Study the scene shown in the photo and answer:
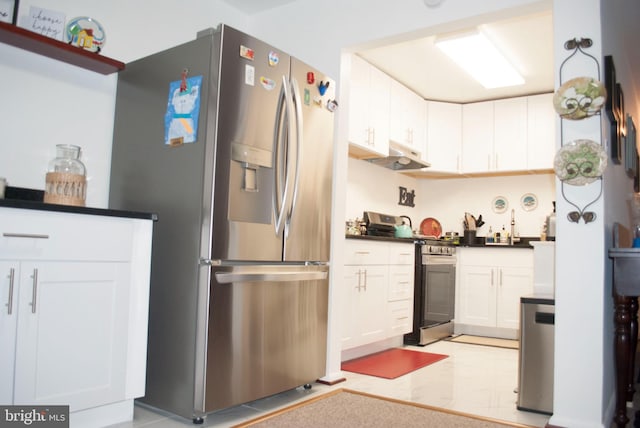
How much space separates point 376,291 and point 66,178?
8.04 ft

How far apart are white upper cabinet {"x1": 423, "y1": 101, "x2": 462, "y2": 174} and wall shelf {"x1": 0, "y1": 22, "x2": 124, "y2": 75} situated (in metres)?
3.60

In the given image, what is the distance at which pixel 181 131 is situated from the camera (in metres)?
2.35

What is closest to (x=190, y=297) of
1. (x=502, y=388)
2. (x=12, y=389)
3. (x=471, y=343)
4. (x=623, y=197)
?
(x=12, y=389)

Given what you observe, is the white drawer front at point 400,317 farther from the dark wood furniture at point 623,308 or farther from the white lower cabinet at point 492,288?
the dark wood furniture at point 623,308

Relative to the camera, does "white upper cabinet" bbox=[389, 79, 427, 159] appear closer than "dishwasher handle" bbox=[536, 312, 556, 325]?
No

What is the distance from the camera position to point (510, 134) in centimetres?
523

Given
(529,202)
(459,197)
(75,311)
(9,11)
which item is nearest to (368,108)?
(459,197)

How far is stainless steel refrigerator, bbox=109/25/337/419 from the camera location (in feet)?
7.37

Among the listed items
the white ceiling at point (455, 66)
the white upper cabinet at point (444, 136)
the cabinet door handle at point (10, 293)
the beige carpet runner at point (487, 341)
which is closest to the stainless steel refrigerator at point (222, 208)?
the cabinet door handle at point (10, 293)

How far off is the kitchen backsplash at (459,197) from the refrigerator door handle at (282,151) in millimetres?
2149

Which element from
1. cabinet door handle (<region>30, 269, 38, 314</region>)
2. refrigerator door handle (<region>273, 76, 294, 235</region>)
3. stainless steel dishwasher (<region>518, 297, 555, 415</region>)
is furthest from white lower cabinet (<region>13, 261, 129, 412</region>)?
stainless steel dishwasher (<region>518, 297, 555, 415</region>)

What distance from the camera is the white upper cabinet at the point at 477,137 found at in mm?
5348

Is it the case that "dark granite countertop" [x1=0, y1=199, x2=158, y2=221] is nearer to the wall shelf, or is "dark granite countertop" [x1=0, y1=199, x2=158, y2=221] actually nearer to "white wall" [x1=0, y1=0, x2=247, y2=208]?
"white wall" [x1=0, y1=0, x2=247, y2=208]

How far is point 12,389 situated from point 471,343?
12.9 ft
